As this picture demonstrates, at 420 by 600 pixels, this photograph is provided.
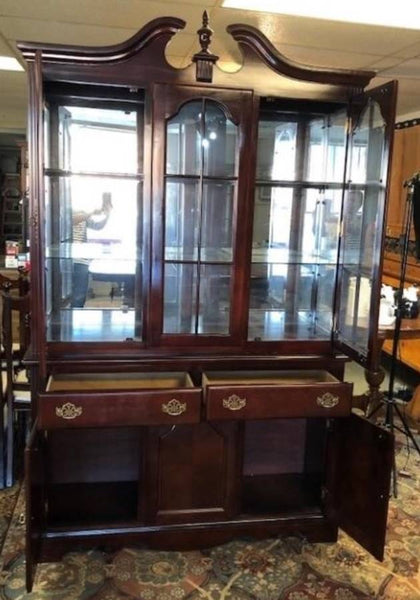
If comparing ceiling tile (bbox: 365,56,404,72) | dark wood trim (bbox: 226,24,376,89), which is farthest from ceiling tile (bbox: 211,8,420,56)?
dark wood trim (bbox: 226,24,376,89)

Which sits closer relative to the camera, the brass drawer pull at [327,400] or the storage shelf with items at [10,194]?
the brass drawer pull at [327,400]

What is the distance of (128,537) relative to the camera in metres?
2.28

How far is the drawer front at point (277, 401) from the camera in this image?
209 centimetres

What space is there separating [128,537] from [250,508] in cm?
54

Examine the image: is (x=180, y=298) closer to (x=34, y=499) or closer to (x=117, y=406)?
(x=117, y=406)

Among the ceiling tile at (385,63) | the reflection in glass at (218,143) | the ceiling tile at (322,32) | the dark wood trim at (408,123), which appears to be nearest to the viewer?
the reflection in glass at (218,143)

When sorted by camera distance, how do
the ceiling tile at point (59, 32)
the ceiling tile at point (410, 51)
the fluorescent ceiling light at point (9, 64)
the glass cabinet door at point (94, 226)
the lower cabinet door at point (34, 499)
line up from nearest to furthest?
the lower cabinet door at point (34, 499) < the glass cabinet door at point (94, 226) < the ceiling tile at point (59, 32) < the ceiling tile at point (410, 51) < the fluorescent ceiling light at point (9, 64)

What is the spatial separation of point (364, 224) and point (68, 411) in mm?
1357

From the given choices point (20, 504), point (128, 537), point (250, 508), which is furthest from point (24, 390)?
point (250, 508)

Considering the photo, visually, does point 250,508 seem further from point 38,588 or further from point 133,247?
point 133,247

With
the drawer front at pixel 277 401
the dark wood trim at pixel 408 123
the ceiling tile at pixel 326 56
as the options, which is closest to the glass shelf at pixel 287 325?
the drawer front at pixel 277 401

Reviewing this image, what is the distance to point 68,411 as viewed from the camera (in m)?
2.01

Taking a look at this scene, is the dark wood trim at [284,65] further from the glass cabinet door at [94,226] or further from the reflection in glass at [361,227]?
the glass cabinet door at [94,226]

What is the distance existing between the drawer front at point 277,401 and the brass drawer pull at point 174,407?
9 cm
